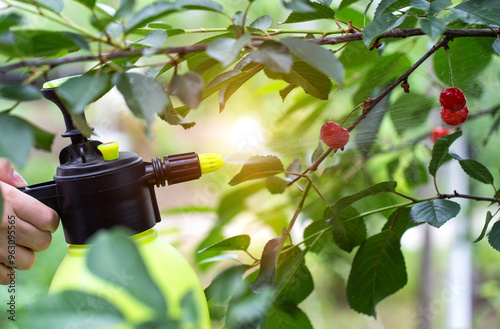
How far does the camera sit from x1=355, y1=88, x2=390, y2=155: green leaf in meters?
0.29

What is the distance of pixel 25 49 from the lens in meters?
0.14

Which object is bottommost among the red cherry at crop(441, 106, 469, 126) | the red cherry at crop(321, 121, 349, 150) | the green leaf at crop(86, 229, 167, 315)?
the green leaf at crop(86, 229, 167, 315)

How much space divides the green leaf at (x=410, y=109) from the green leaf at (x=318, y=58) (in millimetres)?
184

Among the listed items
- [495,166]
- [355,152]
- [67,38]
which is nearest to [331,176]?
[355,152]

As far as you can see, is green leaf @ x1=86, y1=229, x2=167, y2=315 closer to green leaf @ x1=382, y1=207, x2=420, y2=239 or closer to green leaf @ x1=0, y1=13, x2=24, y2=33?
green leaf @ x1=0, y1=13, x2=24, y2=33

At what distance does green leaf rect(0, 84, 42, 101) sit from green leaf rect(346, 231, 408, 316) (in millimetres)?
208

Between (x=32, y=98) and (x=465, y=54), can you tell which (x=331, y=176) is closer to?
(x=465, y=54)

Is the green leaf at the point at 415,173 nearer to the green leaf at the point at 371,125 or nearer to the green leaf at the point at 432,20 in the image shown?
the green leaf at the point at 371,125

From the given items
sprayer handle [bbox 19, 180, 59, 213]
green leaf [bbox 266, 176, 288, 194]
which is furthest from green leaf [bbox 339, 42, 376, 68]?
sprayer handle [bbox 19, 180, 59, 213]

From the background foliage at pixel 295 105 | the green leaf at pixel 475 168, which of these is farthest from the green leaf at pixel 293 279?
the green leaf at pixel 475 168

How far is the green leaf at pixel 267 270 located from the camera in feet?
0.69

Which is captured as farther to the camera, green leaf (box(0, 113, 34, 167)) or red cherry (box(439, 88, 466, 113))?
red cherry (box(439, 88, 466, 113))

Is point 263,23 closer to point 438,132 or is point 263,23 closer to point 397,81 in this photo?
point 397,81

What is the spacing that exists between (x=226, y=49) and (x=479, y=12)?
0.11 meters
